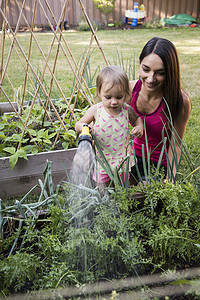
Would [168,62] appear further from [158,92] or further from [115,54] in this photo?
[115,54]

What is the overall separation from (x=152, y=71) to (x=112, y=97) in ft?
0.99

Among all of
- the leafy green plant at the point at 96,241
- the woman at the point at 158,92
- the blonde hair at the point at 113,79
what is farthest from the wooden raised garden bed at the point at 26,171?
the leafy green plant at the point at 96,241

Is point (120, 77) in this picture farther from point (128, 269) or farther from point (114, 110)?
point (128, 269)

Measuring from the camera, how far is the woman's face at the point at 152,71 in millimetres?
1788

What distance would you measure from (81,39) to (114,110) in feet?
23.1

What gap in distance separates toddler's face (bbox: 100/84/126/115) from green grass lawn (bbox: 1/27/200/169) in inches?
32.3

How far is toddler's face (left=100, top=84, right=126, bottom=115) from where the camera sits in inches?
66.0

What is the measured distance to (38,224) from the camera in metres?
1.42

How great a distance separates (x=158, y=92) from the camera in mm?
1992

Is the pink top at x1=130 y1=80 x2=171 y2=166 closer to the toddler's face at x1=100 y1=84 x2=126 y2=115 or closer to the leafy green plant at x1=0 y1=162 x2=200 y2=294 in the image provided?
the toddler's face at x1=100 y1=84 x2=126 y2=115

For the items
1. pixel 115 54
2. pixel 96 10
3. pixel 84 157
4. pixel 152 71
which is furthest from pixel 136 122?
pixel 96 10

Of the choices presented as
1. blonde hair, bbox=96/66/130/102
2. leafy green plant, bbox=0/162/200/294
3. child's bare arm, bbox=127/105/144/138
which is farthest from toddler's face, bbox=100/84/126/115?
leafy green plant, bbox=0/162/200/294

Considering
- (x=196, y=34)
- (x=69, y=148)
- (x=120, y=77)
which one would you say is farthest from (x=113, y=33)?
(x=120, y=77)

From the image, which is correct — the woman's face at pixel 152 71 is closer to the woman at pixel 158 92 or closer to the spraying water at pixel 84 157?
the woman at pixel 158 92
